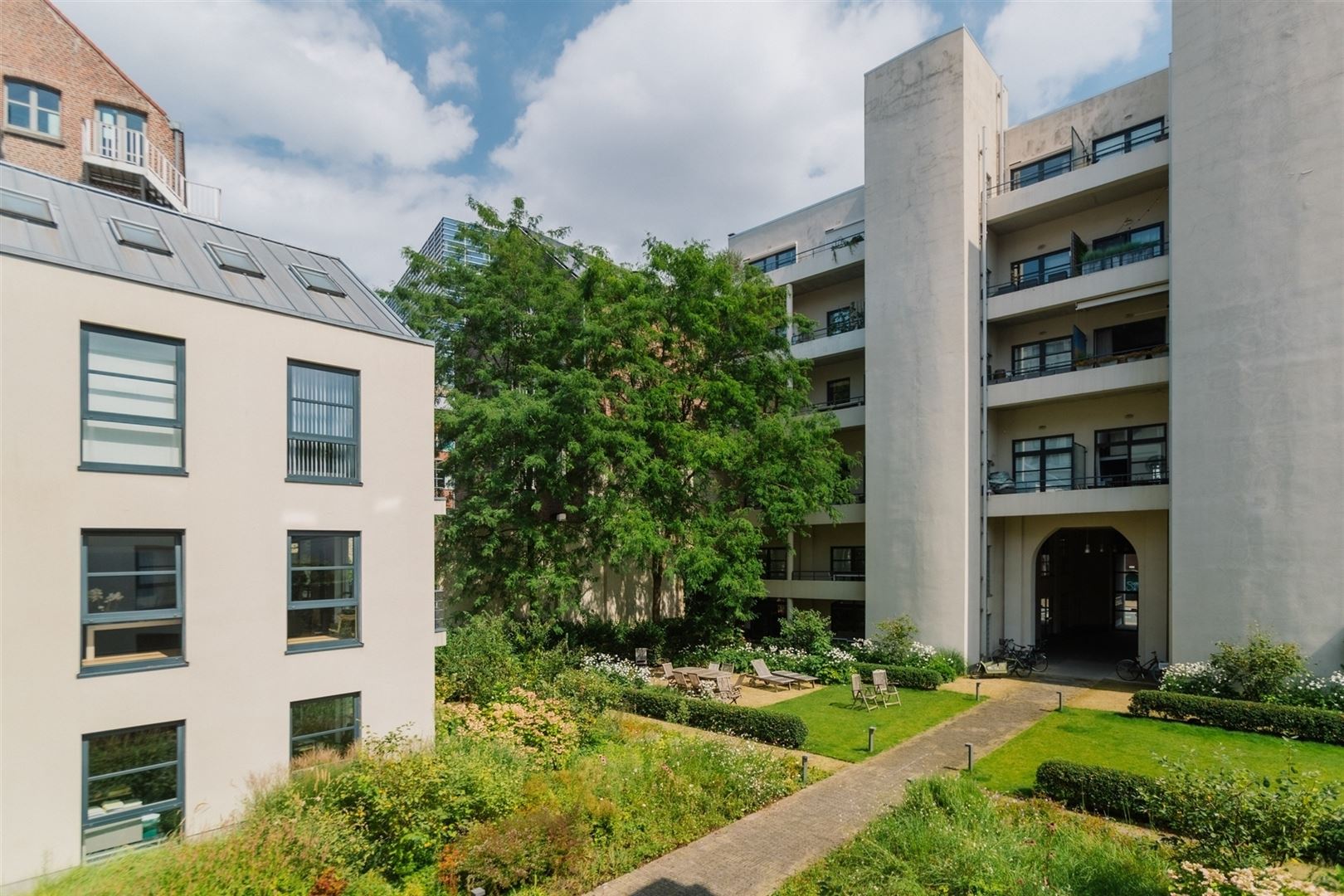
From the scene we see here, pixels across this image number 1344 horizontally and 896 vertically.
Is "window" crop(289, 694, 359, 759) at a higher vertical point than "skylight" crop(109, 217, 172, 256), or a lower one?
lower

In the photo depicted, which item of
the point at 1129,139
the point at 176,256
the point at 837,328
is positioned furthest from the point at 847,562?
the point at 176,256

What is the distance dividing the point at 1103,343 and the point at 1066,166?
6253mm

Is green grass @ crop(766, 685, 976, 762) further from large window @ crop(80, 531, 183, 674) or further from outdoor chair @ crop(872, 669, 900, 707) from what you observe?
large window @ crop(80, 531, 183, 674)

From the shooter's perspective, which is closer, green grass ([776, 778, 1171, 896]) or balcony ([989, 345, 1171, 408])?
green grass ([776, 778, 1171, 896])

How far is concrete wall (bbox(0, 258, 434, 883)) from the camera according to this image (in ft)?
29.5

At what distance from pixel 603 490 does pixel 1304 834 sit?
1639 cm

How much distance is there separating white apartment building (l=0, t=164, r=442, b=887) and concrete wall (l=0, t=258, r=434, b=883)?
3 centimetres

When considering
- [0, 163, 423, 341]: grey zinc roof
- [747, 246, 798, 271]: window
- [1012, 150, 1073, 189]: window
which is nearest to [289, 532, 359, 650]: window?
[0, 163, 423, 341]: grey zinc roof

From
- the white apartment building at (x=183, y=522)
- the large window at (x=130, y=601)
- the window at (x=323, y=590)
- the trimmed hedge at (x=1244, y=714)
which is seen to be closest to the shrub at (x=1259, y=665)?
the trimmed hedge at (x=1244, y=714)

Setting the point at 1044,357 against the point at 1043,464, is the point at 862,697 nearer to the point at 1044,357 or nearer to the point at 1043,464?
the point at 1043,464

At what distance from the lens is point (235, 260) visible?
12602 millimetres

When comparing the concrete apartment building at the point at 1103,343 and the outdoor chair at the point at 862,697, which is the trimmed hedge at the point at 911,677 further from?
the concrete apartment building at the point at 1103,343

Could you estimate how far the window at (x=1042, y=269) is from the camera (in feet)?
74.6

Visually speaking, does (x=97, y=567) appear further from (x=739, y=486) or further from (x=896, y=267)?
(x=896, y=267)
